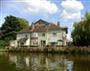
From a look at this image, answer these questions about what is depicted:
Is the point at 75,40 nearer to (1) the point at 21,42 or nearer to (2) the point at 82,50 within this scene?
(2) the point at 82,50

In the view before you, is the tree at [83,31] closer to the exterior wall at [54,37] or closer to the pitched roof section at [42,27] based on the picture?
the exterior wall at [54,37]

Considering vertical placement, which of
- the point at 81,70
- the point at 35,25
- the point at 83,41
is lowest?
the point at 81,70

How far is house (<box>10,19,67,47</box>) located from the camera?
65.2 meters

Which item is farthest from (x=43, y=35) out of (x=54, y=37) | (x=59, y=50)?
(x=59, y=50)

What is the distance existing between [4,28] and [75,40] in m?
34.0

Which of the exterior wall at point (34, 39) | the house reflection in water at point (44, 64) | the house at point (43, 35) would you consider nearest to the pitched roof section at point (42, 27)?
the house at point (43, 35)

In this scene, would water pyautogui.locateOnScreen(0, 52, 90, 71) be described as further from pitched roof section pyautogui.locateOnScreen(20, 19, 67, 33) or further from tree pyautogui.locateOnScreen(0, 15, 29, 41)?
tree pyautogui.locateOnScreen(0, 15, 29, 41)

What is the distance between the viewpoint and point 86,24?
56969mm

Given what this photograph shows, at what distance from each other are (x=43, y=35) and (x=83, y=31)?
14.0 m

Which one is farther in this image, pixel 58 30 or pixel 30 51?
pixel 58 30

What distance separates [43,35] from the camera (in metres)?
68.1

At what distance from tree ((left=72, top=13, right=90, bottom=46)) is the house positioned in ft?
21.5

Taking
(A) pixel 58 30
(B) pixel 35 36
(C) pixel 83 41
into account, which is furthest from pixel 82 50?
(B) pixel 35 36

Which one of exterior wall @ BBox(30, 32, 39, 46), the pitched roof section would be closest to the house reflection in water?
the pitched roof section
